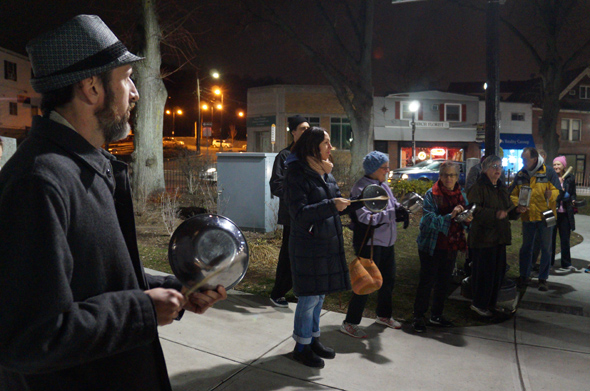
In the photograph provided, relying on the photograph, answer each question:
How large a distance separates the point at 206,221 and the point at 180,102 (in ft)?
240

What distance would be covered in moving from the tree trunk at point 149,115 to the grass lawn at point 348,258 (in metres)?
2.24

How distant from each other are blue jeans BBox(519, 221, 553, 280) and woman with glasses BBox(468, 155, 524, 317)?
168 cm

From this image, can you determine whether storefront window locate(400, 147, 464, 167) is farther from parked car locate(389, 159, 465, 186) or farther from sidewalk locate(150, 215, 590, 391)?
sidewalk locate(150, 215, 590, 391)

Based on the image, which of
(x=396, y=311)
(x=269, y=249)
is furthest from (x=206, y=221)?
(x=269, y=249)

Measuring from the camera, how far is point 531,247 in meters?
6.82

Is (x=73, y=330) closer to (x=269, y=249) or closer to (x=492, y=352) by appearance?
(x=492, y=352)

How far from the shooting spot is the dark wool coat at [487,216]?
17.2 ft

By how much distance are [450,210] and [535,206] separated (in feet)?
8.18

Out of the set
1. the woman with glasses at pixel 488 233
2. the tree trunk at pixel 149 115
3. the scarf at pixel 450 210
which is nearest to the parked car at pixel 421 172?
the tree trunk at pixel 149 115

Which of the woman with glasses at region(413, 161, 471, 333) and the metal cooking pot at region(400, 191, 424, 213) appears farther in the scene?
the woman with glasses at region(413, 161, 471, 333)

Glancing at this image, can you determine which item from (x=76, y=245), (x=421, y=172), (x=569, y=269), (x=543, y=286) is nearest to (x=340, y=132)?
(x=421, y=172)

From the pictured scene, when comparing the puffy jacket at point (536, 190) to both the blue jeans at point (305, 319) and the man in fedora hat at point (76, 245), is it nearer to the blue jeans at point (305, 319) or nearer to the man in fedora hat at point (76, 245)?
the blue jeans at point (305, 319)

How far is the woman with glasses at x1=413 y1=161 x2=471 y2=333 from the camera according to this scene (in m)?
4.90

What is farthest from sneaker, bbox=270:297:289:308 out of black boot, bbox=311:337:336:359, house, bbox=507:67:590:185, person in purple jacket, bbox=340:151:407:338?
house, bbox=507:67:590:185
